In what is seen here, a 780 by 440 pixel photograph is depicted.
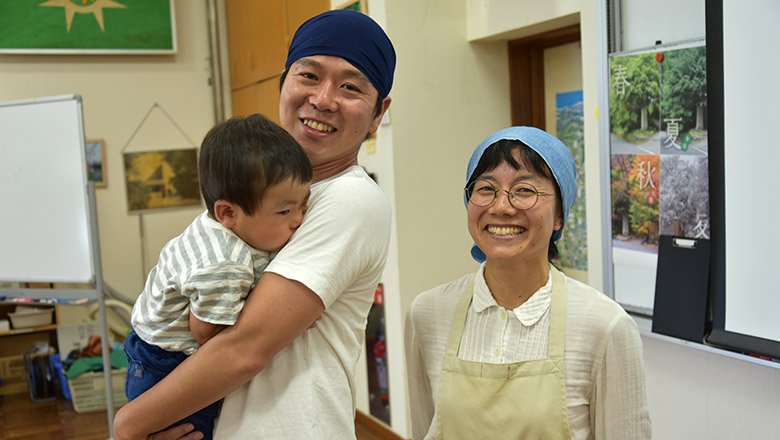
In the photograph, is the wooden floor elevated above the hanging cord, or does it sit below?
below

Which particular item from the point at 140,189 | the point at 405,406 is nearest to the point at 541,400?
the point at 405,406

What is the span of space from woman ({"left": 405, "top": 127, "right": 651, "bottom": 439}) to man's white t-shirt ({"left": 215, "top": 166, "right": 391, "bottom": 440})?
298 mm

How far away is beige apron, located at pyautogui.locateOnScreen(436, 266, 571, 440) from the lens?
50.4 inches

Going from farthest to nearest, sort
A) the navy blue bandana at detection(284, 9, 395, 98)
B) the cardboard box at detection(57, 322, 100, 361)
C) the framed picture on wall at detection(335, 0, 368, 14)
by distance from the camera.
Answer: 1. the cardboard box at detection(57, 322, 100, 361)
2. the framed picture on wall at detection(335, 0, 368, 14)
3. the navy blue bandana at detection(284, 9, 395, 98)

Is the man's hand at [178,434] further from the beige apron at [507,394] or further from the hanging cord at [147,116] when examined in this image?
the hanging cord at [147,116]

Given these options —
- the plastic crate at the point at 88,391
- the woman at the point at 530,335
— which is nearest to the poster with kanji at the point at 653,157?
the woman at the point at 530,335

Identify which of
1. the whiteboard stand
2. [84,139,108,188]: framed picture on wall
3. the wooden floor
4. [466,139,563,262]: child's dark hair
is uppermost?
[84,139,108,188]: framed picture on wall

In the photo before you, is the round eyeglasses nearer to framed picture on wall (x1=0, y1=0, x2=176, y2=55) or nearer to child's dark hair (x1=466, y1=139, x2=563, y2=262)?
child's dark hair (x1=466, y1=139, x2=563, y2=262)

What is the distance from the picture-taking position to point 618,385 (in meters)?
1.26

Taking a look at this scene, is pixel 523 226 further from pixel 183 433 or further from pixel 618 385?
pixel 183 433

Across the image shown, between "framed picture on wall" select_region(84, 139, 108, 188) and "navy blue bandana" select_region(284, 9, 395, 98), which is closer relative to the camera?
"navy blue bandana" select_region(284, 9, 395, 98)

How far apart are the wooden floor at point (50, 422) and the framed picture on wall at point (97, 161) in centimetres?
156

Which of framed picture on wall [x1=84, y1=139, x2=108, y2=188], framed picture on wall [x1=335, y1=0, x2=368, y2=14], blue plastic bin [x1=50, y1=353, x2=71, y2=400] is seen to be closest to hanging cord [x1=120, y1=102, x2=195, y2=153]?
framed picture on wall [x1=84, y1=139, x2=108, y2=188]

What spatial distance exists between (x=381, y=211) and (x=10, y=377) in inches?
180
